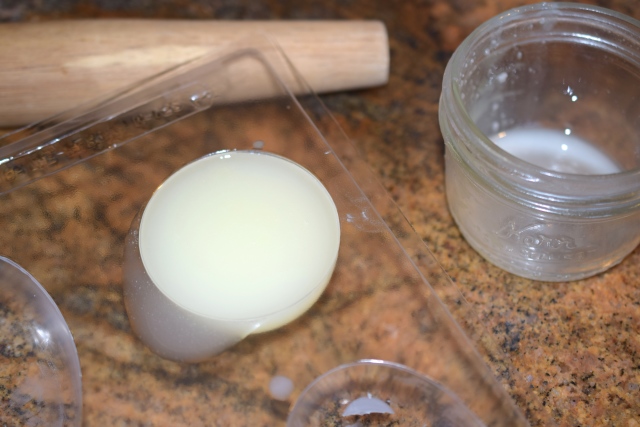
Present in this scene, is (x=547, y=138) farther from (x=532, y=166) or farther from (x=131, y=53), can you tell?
(x=131, y=53)

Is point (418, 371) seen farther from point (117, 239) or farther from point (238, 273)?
point (117, 239)

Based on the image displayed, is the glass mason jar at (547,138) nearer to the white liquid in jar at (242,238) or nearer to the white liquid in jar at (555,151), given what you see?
the white liquid in jar at (555,151)

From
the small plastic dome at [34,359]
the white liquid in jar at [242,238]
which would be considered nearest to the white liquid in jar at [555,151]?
the white liquid in jar at [242,238]

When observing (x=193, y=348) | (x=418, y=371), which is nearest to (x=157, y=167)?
(x=193, y=348)

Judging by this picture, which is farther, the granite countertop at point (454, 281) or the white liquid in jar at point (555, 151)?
the white liquid in jar at point (555, 151)

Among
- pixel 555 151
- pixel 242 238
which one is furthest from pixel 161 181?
pixel 555 151
